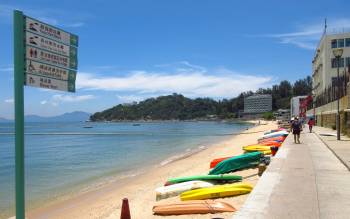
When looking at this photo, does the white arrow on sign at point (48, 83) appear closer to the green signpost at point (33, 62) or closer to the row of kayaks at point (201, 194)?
the green signpost at point (33, 62)

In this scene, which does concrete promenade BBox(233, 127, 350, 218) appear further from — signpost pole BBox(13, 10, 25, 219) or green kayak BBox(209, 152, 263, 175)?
signpost pole BBox(13, 10, 25, 219)

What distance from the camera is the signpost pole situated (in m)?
4.07

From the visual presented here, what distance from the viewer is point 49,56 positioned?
4.38 meters

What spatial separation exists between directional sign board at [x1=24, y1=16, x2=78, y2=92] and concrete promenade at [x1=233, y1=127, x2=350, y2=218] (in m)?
3.74

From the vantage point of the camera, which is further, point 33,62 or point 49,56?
point 49,56

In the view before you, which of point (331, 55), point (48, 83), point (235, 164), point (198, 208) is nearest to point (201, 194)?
point (198, 208)

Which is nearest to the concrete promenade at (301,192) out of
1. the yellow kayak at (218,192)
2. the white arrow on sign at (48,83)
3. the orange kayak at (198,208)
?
the yellow kayak at (218,192)

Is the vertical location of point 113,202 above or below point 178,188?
below

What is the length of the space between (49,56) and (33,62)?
9.1 inches

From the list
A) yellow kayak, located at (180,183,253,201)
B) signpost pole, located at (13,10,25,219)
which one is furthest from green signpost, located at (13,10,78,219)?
yellow kayak, located at (180,183,253,201)

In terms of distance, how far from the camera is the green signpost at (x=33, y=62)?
4.09 m

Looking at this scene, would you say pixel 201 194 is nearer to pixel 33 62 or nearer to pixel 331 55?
pixel 33 62

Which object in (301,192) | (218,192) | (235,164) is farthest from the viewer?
(235,164)

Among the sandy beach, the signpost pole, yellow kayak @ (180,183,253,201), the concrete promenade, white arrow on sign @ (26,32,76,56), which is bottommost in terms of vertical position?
the sandy beach
